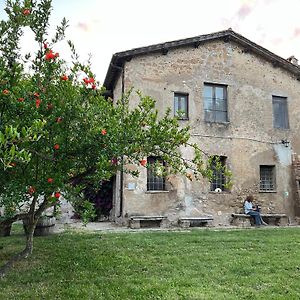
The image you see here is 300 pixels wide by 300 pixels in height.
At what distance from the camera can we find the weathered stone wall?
13.9m

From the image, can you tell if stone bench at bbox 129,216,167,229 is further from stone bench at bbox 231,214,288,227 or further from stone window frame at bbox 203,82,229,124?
stone window frame at bbox 203,82,229,124

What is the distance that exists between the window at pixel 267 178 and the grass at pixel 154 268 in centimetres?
562

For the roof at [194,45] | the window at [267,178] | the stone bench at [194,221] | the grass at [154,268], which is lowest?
the grass at [154,268]

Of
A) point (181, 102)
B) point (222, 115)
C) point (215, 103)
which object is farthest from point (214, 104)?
point (181, 102)

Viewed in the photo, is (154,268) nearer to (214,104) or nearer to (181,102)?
(181,102)

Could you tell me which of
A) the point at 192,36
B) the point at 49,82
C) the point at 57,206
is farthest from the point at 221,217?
the point at 49,82

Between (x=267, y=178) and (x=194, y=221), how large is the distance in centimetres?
438

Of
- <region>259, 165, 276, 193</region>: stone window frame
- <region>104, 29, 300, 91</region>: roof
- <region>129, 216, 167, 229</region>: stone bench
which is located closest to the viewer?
<region>129, 216, 167, 229</region>: stone bench

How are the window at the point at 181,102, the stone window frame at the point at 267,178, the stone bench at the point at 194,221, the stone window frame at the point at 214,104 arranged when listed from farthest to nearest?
the stone window frame at the point at 267,178 → the stone window frame at the point at 214,104 → the window at the point at 181,102 → the stone bench at the point at 194,221

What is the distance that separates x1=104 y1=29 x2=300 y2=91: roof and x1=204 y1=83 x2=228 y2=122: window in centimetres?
203

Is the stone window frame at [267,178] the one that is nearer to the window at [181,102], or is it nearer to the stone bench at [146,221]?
the window at [181,102]

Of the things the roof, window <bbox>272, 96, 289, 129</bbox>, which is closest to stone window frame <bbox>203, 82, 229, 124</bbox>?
the roof

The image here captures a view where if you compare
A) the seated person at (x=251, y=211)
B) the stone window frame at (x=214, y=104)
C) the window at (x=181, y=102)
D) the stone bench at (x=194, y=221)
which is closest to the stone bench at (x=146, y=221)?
the stone bench at (x=194, y=221)

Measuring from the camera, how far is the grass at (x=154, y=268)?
17.9ft
